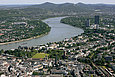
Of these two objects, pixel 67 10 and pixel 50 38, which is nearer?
pixel 50 38

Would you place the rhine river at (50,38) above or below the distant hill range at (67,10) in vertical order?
above

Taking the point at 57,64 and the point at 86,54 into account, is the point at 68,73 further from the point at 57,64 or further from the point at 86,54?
the point at 86,54

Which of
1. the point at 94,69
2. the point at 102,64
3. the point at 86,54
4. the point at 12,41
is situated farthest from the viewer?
the point at 12,41

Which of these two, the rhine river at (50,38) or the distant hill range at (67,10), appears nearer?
the rhine river at (50,38)

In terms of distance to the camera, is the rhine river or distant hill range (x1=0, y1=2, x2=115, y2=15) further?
distant hill range (x1=0, y1=2, x2=115, y2=15)

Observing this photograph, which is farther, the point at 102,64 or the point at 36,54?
the point at 36,54

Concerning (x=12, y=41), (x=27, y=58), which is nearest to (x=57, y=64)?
(x=27, y=58)

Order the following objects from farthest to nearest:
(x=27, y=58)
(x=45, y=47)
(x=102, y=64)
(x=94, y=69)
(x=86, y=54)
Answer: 1. (x=45, y=47)
2. (x=86, y=54)
3. (x=27, y=58)
4. (x=102, y=64)
5. (x=94, y=69)

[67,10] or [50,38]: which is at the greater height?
[50,38]

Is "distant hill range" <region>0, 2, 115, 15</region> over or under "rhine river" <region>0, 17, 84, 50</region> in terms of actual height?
under
